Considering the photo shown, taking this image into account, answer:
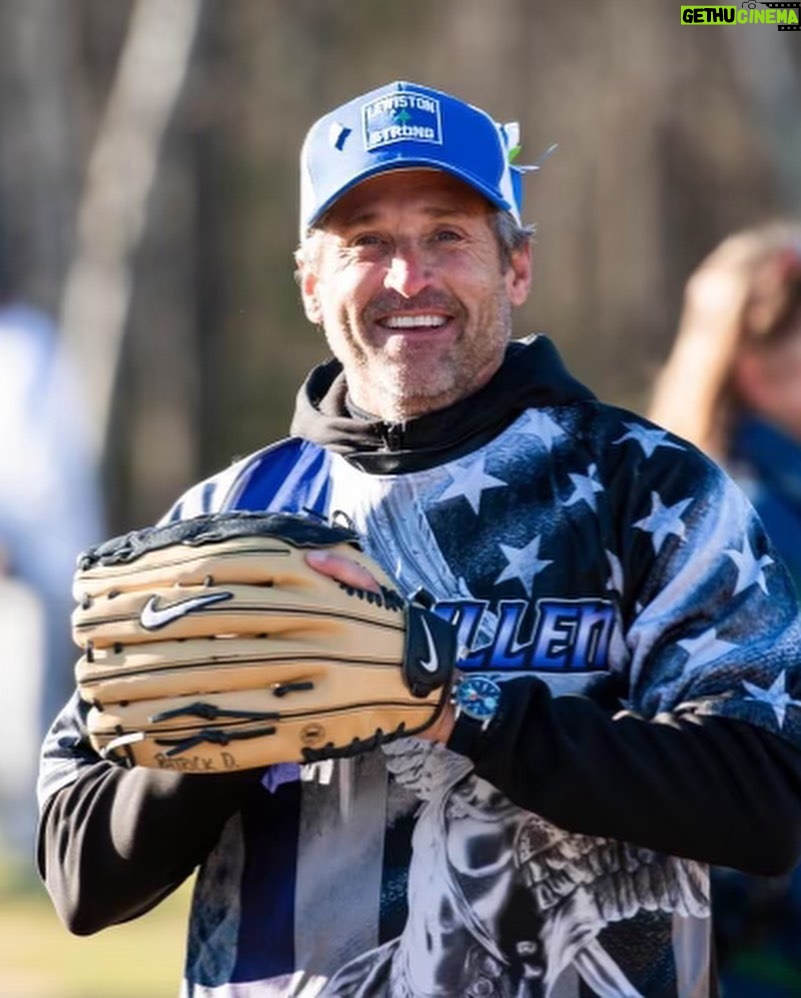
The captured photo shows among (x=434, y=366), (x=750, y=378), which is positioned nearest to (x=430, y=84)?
(x=750, y=378)

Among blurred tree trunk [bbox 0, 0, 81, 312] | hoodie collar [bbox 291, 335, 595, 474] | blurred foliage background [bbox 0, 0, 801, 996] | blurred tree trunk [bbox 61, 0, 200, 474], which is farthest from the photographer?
blurred foliage background [bbox 0, 0, 801, 996]

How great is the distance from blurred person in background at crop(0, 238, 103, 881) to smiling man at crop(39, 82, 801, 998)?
6.53 metres

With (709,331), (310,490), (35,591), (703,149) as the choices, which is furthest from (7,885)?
(703,149)

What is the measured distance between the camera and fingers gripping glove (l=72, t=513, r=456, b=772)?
2848 millimetres

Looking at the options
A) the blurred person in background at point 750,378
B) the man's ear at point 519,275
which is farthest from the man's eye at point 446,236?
the blurred person in background at point 750,378

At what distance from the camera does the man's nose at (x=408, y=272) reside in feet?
10.5

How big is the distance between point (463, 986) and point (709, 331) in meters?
2.36

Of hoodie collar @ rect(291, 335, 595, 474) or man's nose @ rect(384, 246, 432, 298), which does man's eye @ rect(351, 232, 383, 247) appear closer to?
man's nose @ rect(384, 246, 432, 298)

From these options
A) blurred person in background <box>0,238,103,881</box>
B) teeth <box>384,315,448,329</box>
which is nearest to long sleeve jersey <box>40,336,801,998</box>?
teeth <box>384,315,448,329</box>

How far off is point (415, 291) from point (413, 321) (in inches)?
1.7

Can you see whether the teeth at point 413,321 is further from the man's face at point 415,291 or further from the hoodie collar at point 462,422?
the hoodie collar at point 462,422

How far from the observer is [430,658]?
2898 millimetres

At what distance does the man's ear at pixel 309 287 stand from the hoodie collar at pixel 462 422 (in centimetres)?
22

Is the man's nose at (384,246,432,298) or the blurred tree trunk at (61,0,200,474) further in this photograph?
the blurred tree trunk at (61,0,200,474)
